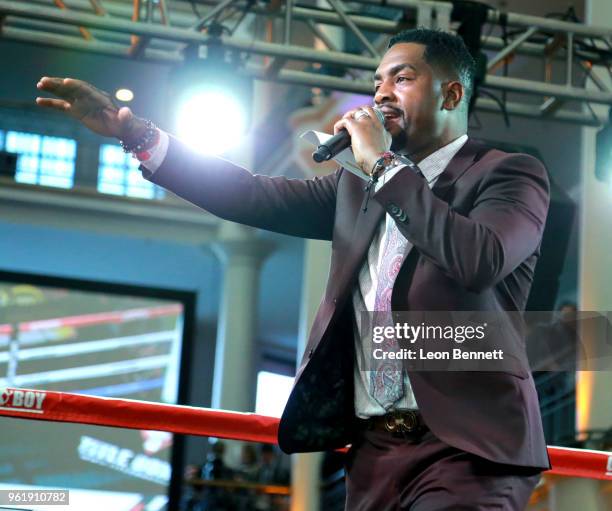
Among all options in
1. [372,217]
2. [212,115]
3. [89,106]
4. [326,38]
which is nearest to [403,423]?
[372,217]

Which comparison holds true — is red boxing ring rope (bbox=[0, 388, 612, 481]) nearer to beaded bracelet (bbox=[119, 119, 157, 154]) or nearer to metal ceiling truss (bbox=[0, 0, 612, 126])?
beaded bracelet (bbox=[119, 119, 157, 154])

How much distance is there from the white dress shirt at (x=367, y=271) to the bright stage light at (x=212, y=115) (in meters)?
3.95

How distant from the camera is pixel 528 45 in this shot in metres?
6.51

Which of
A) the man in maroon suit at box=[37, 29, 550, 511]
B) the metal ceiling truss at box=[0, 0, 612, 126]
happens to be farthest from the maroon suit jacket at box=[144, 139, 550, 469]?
the metal ceiling truss at box=[0, 0, 612, 126]

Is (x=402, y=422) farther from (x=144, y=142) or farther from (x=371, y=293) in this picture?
(x=144, y=142)

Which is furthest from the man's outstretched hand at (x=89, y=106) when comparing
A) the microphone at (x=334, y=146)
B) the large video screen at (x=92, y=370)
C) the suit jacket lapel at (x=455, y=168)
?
the large video screen at (x=92, y=370)

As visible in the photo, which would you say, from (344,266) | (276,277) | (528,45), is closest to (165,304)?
(276,277)

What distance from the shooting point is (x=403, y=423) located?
192 cm

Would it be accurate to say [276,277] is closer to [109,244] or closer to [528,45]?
[109,244]

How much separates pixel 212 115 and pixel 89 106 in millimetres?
4105

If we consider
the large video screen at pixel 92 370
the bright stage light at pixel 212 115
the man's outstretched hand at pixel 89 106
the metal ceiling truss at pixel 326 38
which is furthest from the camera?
the large video screen at pixel 92 370

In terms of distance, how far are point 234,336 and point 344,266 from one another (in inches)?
491

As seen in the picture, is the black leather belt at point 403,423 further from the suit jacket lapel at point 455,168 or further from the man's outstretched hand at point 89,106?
the man's outstretched hand at point 89,106

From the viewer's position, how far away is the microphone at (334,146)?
Result: 1.90 metres
